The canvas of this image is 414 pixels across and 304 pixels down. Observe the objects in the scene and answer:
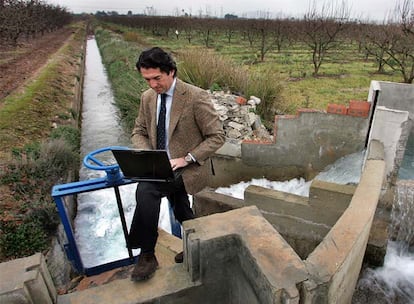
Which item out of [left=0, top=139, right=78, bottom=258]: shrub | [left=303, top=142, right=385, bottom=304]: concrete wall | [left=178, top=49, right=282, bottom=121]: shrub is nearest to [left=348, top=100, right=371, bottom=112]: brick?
[left=303, top=142, right=385, bottom=304]: concrete wall

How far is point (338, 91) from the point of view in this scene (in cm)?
1039

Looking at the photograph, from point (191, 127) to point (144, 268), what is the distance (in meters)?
1.09

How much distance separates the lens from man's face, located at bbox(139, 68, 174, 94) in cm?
229

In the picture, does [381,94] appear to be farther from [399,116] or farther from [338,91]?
[338,91]

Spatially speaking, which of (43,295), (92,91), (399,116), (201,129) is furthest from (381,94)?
(92,91)

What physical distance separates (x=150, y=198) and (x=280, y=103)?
6.16 m

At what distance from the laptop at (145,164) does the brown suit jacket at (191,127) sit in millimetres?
214

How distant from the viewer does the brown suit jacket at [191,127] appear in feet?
8.04

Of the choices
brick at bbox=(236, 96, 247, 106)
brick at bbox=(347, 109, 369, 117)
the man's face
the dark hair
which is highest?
the dark hair

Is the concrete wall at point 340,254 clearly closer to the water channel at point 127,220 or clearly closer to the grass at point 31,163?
the water channel at point 127,220

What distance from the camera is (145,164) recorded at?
2277mm

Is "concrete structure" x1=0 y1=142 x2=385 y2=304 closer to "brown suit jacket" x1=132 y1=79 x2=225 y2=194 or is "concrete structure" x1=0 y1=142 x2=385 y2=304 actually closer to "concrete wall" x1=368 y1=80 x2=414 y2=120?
"brown suit jacket" x1=132 y1=79 x2=225 y2=194

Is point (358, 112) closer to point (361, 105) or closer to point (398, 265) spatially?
point (361, 105)

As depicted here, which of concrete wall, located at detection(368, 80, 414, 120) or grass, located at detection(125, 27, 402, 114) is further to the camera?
grass, located at detection(125, 27, 402, 114)
